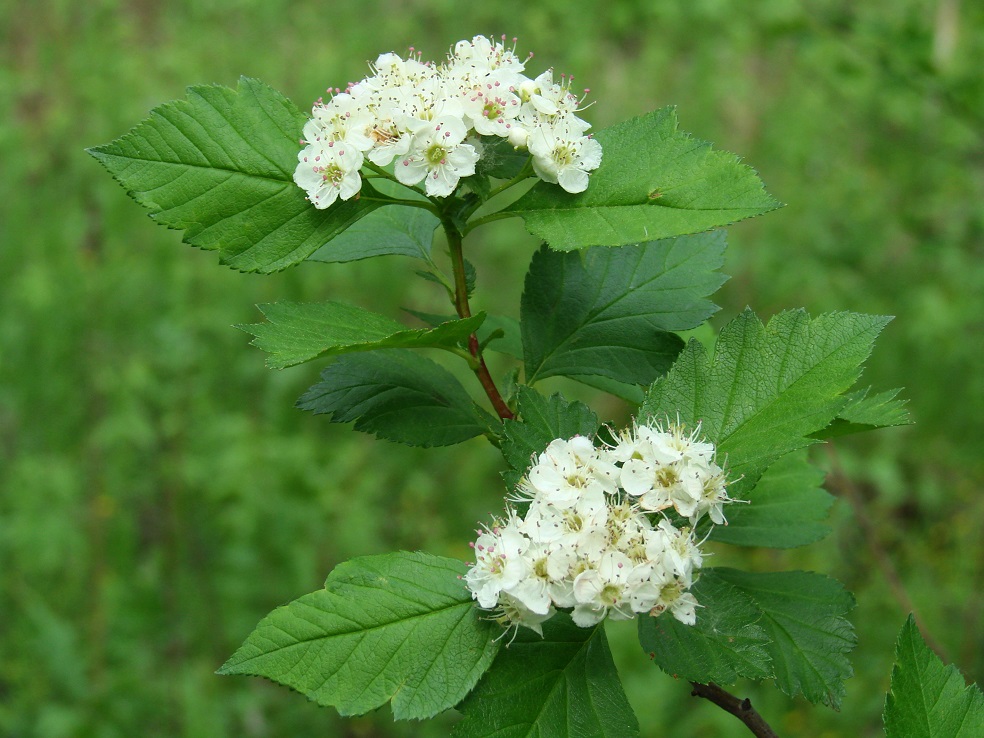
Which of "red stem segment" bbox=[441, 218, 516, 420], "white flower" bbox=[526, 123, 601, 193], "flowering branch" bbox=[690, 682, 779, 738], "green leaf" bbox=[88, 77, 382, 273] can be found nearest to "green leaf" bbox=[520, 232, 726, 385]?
"red stem segment" bbox=[441, 218, 516, 420]

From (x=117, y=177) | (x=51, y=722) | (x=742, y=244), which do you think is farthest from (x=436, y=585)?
(x=742, y=244)

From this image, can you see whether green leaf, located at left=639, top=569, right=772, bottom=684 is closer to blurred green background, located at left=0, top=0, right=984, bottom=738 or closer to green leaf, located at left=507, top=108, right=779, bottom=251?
green leaf, located at left=507, top=108, right=779, bottom=251

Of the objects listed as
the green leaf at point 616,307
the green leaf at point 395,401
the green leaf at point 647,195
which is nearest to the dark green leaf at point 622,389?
the green leaf at point 616,307

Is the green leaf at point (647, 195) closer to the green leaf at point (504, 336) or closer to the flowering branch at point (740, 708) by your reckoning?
the green leaf at point (504, 336)

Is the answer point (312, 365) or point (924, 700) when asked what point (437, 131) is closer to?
point (924, 700)

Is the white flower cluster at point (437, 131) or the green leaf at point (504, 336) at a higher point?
the white flower cluster at point (437, 131)
